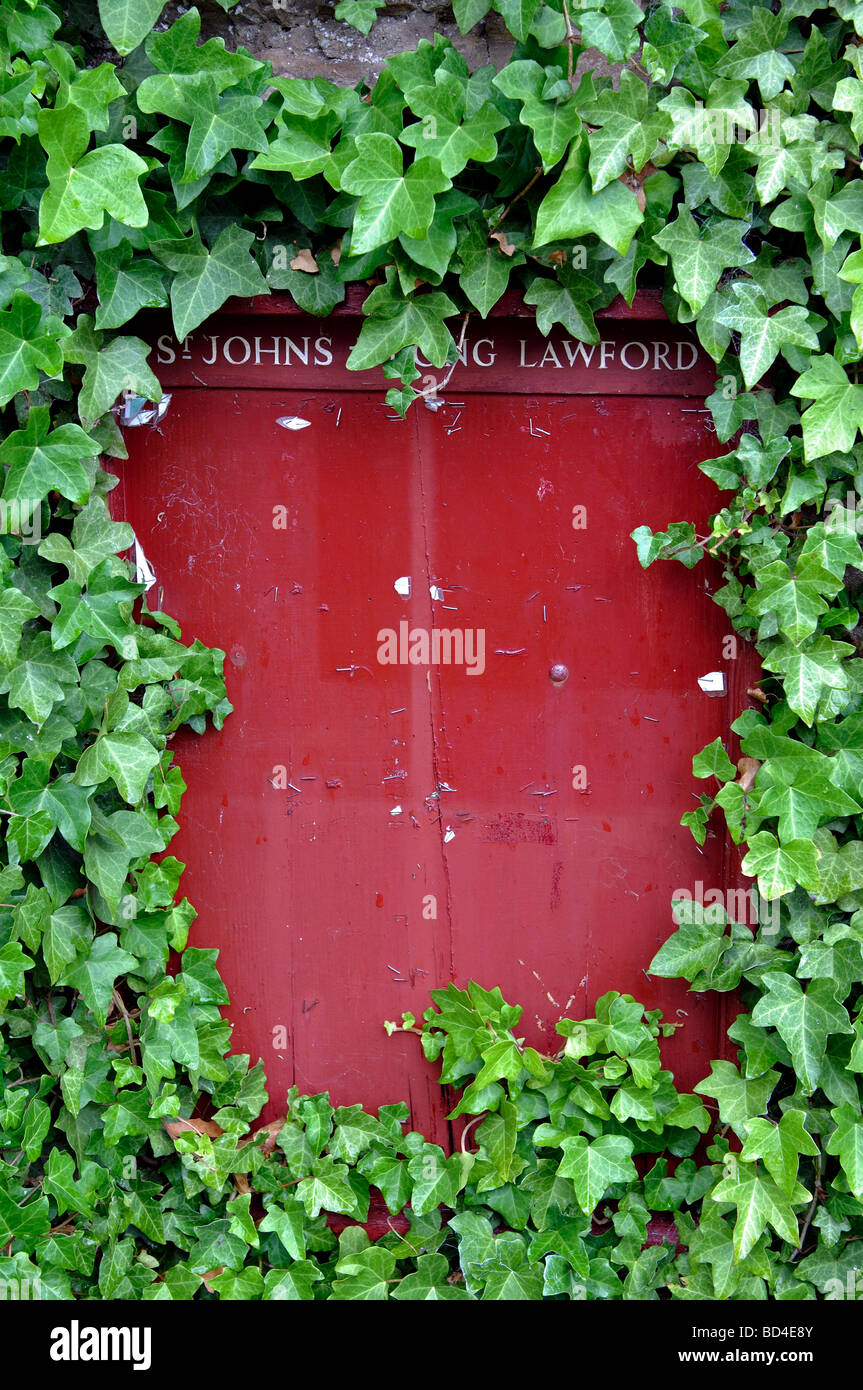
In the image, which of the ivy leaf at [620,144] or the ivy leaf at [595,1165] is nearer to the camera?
the ivy leaf at [620,144]

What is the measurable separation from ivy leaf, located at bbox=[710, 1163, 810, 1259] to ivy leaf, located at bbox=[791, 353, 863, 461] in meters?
1.57

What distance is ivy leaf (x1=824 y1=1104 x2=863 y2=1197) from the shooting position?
1.90m

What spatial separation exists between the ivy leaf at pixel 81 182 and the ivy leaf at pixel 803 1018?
78.5 inches

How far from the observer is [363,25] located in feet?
5.94

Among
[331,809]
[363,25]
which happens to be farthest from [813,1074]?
[363,25]

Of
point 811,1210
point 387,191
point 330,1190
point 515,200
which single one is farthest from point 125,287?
point 811,1210

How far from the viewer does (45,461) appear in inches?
71.1

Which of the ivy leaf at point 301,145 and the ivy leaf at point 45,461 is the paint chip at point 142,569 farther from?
the ivy leaf at point 301,145

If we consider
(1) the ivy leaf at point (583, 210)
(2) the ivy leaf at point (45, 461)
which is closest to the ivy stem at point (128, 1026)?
(2) the ivy leaf at point (45, 461)

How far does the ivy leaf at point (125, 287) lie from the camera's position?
184 centimetres

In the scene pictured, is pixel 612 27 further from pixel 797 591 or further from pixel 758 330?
pixel 797 591

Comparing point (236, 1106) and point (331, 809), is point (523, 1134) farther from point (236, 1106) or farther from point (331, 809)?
point (331, 809)

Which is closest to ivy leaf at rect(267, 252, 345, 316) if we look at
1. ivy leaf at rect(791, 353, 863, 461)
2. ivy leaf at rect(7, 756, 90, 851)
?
ivy leaf at rect(791, 353, 863, 461)

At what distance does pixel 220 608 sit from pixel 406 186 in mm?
977
